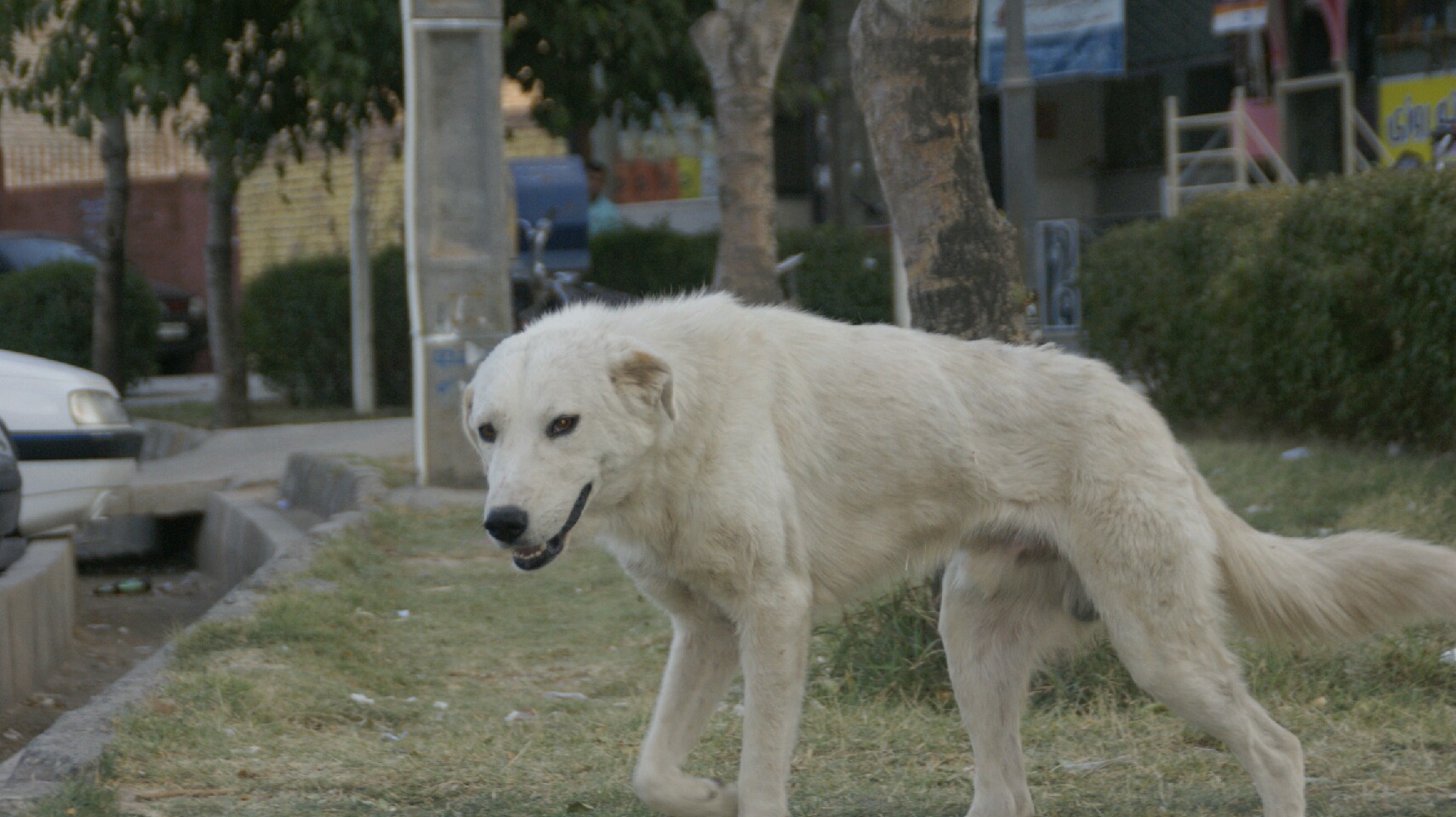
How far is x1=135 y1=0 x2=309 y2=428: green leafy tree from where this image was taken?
42.3 feet

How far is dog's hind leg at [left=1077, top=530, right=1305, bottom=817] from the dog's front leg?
2.38ft

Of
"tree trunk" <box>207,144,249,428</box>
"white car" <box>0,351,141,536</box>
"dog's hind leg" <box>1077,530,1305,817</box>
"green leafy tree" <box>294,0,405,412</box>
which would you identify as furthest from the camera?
"tree trunk" <box>207,144,249,428</box>

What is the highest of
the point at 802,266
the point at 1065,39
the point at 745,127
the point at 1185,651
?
the point at 1065,39

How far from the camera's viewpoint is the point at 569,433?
3512 millimetres

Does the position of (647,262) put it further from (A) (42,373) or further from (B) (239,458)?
(A) (42,373)

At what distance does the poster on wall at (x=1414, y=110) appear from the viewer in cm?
1497

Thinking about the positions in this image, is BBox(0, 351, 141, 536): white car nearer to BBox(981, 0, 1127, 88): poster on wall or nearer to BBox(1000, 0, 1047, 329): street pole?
BBox(1000, 0, 1047, 329): street pole

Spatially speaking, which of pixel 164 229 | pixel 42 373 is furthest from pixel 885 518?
pixel 164 229

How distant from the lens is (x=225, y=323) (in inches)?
611

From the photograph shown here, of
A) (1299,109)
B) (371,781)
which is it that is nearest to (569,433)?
(371,781)

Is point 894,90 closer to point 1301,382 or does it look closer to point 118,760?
point 118,760

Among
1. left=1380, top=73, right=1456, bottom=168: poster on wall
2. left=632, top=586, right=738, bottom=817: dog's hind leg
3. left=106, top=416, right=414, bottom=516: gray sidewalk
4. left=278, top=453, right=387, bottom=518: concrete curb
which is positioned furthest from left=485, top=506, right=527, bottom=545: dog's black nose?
left=1380, top=73, right=1456, bottom=168: poster on wall

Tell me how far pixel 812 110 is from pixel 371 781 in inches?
694

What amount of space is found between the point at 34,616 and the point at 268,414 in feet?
35.4
